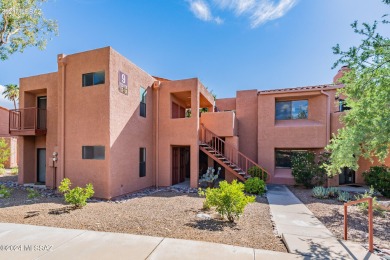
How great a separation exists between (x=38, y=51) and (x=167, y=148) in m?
8.87

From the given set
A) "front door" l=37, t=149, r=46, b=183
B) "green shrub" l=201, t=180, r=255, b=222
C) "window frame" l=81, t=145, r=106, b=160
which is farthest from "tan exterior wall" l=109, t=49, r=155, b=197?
"front door" l=37, t=149, r=46, b=183

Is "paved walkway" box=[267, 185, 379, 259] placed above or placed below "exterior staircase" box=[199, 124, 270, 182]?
below

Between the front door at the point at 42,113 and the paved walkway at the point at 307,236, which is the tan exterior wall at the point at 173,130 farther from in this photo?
the front door at the point at 42,113

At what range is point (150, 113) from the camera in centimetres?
1217

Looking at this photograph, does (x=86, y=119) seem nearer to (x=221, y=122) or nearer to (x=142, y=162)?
(x=142, y=162)

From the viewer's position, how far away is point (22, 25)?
9.73 meters

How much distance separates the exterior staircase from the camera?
450 inches

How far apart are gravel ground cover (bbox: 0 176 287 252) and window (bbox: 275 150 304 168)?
565 centimetres

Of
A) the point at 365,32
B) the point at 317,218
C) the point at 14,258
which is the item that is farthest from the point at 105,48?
the point at 317,218

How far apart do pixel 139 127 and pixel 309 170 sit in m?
10.1

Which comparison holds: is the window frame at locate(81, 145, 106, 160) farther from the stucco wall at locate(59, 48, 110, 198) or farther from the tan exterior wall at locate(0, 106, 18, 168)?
the tan exterior wall at locate(0, 106, 18, 168)

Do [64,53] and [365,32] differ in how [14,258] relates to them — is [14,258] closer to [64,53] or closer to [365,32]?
[64,53]

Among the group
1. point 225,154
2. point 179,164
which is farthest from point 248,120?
point 179,164

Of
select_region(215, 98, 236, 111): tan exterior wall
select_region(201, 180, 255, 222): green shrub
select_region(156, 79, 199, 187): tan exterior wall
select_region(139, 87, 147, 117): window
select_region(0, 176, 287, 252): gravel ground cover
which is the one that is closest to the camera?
select_region(0, 176, 287, 252): gravel ground cover
